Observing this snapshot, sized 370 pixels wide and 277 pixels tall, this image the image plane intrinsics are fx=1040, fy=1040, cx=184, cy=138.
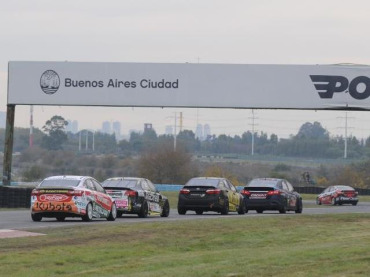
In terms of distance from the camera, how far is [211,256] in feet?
54.3

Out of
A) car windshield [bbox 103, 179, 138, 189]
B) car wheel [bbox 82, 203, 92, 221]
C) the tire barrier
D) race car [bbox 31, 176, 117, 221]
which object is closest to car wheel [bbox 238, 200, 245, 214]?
car windshield [bbox 103, 179, 138, 189]

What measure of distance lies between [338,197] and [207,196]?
2476 centimetres

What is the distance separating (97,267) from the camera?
15.6 meters

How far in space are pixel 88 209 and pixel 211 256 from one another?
11.5 m

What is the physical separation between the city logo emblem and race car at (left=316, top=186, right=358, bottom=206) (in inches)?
724

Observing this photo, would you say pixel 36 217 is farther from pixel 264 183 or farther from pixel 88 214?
pixel 264 183

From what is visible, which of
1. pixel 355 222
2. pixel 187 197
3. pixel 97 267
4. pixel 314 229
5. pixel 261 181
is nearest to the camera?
pixel 97 267

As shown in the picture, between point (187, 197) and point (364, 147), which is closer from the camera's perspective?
point (187, 197)

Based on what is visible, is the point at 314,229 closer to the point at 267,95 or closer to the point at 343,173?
the point at 267,95

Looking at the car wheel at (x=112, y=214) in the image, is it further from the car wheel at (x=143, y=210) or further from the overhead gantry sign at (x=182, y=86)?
the overhead gantry sign at (x=182, y=86)

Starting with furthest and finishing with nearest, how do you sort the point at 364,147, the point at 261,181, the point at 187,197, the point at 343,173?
the point at 364,147, the point at 343,173, the point at 261,181, the point at 187,197

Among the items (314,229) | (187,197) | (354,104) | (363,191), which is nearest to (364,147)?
(363,191)

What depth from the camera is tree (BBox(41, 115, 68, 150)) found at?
13868 centimetres

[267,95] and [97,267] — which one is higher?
[267,95]
